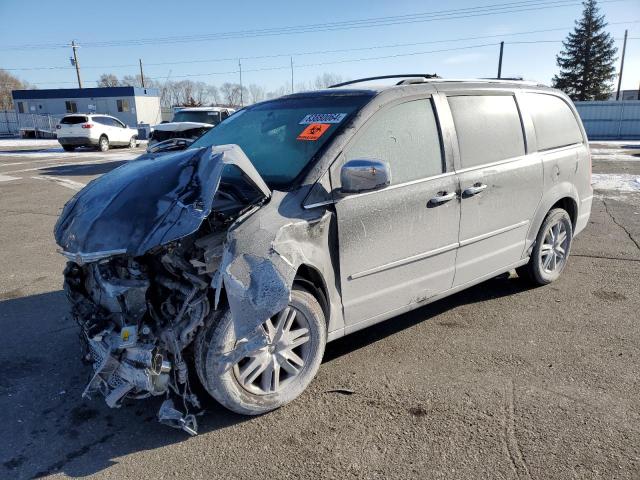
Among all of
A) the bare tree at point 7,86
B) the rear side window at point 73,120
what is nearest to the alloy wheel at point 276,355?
the rear side window at point 73,120

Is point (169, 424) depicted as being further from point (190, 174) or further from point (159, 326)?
point (190, 174)

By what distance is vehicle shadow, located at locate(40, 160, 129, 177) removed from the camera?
14555 mm

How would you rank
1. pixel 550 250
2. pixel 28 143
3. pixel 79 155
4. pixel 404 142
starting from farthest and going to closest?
pixel 28 143, pixel 79 155, pixel 550 250, pixel 404 142

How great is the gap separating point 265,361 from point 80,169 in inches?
584

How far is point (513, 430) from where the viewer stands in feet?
9.30

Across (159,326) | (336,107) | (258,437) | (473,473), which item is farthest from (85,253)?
(473,473)

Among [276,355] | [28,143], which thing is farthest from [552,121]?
[28,143]

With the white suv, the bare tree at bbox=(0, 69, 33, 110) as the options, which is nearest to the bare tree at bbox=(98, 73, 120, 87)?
the bare tree at bbox=(0, 69, 33, 110)

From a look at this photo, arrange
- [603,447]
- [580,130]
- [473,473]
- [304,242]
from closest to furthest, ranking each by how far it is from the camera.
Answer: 1. [473,473]
2. [603,447]
3. [304,242]
4. [580,130]

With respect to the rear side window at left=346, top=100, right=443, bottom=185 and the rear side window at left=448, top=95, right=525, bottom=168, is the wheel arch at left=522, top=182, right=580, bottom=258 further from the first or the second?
the rear side window at left=346, top=100, right=443, bottom=185

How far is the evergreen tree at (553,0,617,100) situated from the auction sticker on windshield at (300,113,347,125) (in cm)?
5447

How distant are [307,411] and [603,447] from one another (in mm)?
1630

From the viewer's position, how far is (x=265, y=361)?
296cm

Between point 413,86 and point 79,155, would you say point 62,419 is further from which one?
point 79,155
